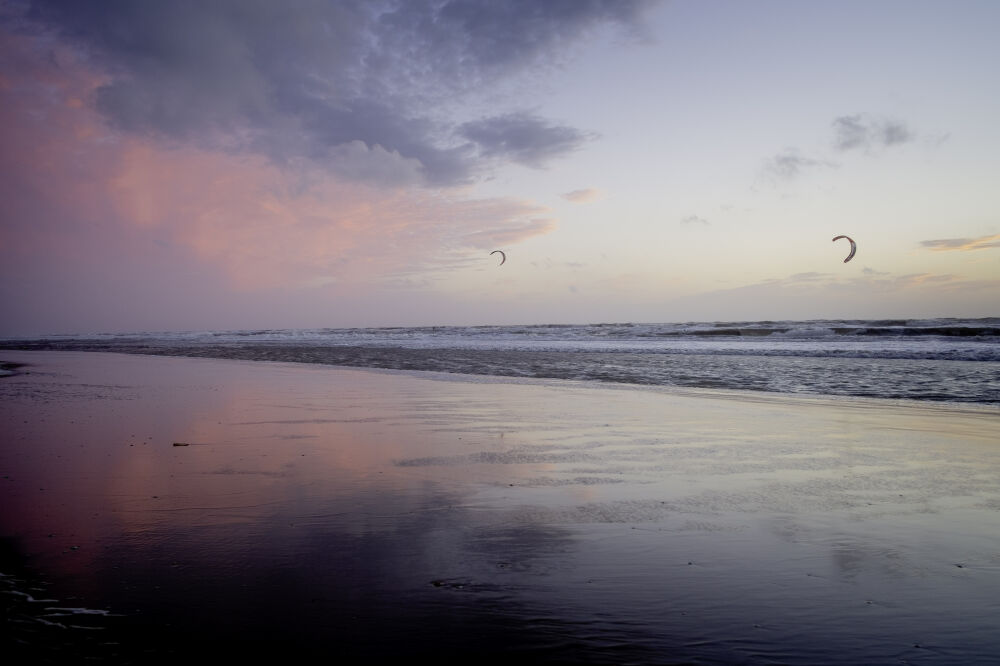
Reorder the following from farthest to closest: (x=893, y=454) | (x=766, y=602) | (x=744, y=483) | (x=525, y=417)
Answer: (x=525, y=417), (x=893, y=454), (x=744, y=483), (x=766, y=602)

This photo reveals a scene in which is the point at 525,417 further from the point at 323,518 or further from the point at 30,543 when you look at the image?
the point at 30,543

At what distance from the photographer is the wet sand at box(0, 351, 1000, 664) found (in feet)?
8.22

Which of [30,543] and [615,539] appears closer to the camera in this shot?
[30,543]

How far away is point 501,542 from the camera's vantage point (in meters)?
3.75

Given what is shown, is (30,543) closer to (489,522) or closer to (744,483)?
A: (489,522)

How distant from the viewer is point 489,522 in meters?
4.17

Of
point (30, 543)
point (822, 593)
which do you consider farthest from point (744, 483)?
point (30, 543)

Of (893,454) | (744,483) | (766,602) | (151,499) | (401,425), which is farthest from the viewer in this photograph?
(401,425)

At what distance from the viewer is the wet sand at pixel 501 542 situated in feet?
8.22

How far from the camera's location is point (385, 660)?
229cm

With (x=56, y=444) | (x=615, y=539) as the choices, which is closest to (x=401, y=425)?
(x=56, y=444)

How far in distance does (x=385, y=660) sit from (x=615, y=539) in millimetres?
1869

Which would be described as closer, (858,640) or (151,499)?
(858,640)

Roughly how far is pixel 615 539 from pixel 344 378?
1260cm
